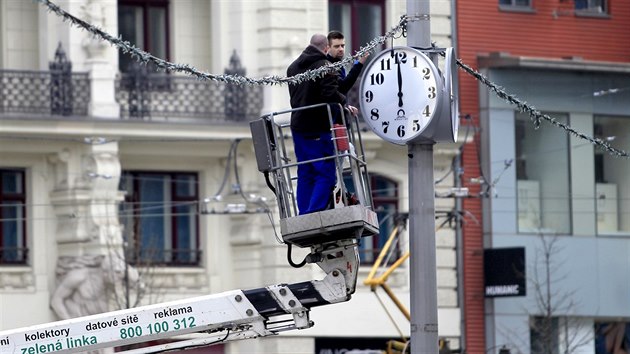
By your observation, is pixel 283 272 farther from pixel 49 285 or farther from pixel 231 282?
pixel 49 285

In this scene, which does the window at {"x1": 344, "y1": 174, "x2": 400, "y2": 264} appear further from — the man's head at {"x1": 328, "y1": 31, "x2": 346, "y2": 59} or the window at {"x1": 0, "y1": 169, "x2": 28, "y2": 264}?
the man's head at {"x1": 328, "y1": 31, "x2": 346, "y2": 59}

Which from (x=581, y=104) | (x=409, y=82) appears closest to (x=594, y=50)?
(x=581, y=104)

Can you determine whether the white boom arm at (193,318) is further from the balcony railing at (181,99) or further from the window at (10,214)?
the window at (10,214)

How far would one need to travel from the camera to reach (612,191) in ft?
147

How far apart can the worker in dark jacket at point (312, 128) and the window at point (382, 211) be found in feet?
81.2

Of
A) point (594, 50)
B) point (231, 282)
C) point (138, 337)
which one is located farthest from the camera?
point (594, 50)

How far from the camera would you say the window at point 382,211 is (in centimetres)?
4219

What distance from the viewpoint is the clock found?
17.5m

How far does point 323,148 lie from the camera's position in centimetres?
1714

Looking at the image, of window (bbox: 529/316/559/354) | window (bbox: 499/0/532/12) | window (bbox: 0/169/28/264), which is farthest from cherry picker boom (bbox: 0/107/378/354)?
window (bbox: 499/0/532/12)

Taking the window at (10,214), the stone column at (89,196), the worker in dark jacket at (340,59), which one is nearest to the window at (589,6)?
the stone column at (89,196)

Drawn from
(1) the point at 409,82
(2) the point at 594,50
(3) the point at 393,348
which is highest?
(2) the point at 594,50

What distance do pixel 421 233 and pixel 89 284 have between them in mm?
22784

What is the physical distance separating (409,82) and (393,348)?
17466 millimetres
